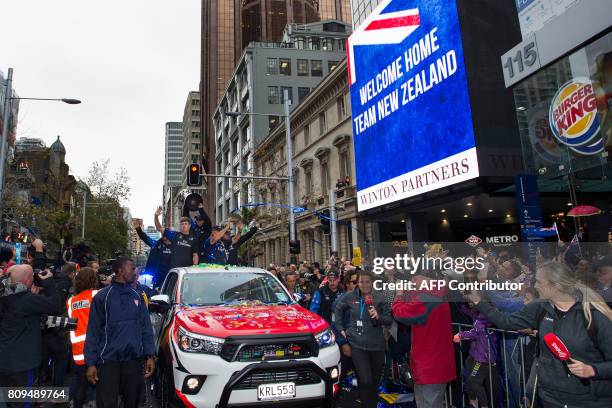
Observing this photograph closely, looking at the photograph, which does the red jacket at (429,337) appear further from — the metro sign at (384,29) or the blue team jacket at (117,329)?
the metro sign at (384,29)

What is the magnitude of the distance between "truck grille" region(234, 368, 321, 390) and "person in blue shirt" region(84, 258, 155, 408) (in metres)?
1.11

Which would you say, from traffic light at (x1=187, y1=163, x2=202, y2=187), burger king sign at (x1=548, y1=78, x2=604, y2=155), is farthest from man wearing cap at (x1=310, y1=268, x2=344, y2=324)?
traffic light at (x1=187, y1=163, x2=202, y2=187)

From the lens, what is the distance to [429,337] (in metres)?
5.15

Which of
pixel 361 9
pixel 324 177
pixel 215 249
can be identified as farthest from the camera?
pixel 324 177

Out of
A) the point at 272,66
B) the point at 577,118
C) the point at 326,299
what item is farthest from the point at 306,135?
the point at 326,299

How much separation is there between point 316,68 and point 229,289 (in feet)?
189

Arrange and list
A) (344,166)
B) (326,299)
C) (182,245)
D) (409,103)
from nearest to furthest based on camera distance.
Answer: (326,299), (182,245), (409,103), (344,166)

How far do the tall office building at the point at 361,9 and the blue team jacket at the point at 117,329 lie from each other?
29095 millimetres

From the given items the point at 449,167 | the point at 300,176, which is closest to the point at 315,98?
Result: the point at 300,176

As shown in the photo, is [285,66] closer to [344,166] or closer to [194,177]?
[344,166]

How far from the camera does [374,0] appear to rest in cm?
3011

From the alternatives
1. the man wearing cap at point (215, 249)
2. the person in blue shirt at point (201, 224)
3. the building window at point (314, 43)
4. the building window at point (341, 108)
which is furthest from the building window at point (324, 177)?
the building window at point (314, 43)

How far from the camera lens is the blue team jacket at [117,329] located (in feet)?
15.9

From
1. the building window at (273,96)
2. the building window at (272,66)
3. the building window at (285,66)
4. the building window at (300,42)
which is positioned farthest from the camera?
the building window at (300,42)
